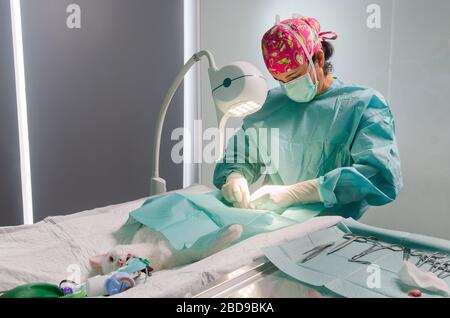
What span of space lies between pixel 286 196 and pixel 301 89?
0.54 m

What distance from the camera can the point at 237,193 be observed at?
5.82 ft

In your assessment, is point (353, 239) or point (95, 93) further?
point (95, 93)

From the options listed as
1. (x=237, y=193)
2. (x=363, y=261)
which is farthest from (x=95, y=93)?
(x=363, y=261)

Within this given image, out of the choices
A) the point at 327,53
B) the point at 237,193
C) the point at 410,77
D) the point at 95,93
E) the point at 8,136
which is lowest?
the point at 237,193

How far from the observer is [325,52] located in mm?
2008

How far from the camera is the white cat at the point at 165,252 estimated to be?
4.02ft

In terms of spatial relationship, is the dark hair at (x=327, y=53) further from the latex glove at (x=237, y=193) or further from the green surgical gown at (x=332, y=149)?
the latex glove at (x=237, y=193)

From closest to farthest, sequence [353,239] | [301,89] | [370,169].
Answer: [353,239] < [370,169] < [301,89]

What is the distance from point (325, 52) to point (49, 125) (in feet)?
7.01

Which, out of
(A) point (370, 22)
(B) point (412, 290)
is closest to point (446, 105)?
(A) point (370, 22)

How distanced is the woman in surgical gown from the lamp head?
20.1 inches

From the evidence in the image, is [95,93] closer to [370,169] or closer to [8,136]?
[8,136]

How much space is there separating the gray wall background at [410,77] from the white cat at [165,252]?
4.83ft

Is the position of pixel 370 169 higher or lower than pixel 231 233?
higher
